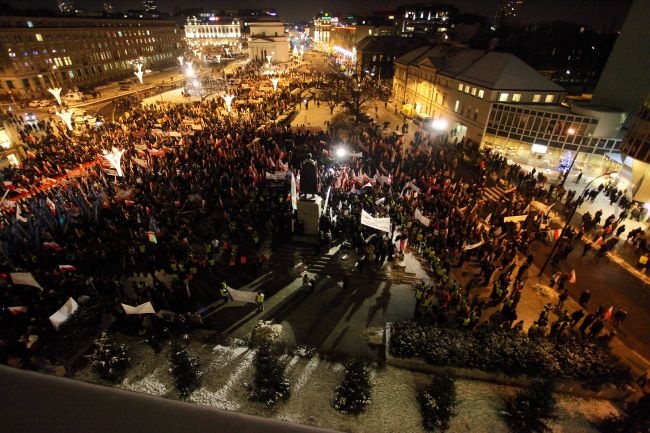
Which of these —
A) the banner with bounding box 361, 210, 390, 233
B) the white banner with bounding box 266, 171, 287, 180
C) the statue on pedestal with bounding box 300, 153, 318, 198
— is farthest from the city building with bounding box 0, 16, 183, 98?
the banner with bounding box 361, 210, 390, 233

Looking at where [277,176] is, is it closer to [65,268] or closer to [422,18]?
[65,268]

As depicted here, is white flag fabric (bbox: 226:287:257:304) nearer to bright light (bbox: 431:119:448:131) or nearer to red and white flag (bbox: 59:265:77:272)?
red and white flag (bbox: 59:265:77:272)

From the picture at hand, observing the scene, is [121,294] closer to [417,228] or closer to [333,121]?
[417,228]

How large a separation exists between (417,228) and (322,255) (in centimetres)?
566

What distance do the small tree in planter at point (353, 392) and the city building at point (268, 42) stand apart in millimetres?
90130

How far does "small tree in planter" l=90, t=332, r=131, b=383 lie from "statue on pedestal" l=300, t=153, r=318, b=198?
10.9 m

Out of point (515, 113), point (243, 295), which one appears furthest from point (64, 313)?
point (515, 113)

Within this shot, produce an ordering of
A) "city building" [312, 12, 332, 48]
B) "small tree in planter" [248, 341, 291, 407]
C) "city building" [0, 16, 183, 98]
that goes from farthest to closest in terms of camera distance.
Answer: "city building" [312, 12, 332, 48]
"city building" [0, 16, 183, 98]
"small tree in planter" [248, 341, 291, 407]

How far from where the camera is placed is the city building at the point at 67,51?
168 ft

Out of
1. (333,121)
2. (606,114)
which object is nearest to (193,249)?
(333,121)

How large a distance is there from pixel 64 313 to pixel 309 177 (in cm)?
1203

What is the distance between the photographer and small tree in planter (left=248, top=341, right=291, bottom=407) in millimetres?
10586

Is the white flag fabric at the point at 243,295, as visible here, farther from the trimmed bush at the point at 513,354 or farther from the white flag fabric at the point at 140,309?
the trimmed bush at the point at 513,354

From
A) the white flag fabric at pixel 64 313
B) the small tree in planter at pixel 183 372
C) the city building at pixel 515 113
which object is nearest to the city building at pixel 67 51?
the white flag fabric at pixel 64 313
